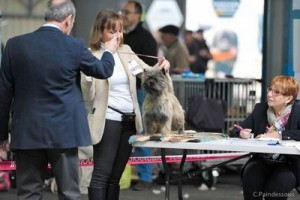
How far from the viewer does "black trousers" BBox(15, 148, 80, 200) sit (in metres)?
4.91

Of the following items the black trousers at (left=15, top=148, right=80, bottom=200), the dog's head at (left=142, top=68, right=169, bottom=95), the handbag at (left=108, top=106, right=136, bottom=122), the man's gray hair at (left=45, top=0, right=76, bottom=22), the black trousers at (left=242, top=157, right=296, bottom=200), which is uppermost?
the man's gray hair at (left=45, top=0, right=76, bottom=22)

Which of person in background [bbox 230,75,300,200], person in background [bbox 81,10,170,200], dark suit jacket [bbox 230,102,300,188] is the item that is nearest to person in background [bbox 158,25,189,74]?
Result: dark suit jacket [bbox 230,102,300,188]

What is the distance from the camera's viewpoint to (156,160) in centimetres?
759

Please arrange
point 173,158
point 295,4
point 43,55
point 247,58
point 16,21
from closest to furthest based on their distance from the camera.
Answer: point 43,55, point 173,158, point 295,4, point 16,21, point 247,58

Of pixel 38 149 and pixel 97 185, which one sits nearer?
pixel 38 149

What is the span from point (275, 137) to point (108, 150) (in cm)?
123

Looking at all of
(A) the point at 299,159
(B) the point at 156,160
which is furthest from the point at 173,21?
(A) the point at 299,159

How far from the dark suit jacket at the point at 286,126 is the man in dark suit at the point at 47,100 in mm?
1563

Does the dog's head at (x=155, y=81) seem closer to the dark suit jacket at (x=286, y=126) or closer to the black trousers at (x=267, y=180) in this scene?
the dark suit jacket at (x=286, y=126)

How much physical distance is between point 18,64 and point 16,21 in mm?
4086

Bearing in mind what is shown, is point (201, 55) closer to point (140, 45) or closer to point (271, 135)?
point (140, 45)

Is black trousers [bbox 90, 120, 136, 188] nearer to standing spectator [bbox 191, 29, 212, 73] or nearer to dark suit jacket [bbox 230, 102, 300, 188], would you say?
dark suit jacket [bbox 230, 102, 300, 188]

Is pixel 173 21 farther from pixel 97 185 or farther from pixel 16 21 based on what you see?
pixel 97 185

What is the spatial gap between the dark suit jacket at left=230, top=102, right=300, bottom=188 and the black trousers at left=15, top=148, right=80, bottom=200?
5.23 ft
